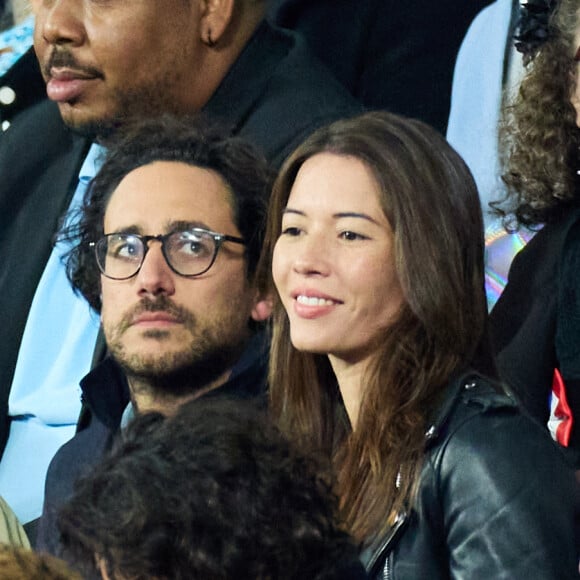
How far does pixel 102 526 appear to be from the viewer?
4.75 feet

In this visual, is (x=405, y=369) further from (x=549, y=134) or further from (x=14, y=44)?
(x=14, y=44)

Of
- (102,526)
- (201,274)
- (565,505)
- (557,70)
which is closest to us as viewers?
(102,526)

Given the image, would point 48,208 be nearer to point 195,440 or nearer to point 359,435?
point 359,435

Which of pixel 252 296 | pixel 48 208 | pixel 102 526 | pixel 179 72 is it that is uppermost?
pixel 179 72

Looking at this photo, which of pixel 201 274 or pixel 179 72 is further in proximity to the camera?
pixel 179 72

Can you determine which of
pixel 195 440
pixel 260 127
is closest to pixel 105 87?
pixel 260 127

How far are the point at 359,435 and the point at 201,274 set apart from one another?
565 millimetres

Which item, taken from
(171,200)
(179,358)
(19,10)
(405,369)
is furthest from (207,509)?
(19,10)

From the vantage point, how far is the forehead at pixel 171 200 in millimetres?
2734

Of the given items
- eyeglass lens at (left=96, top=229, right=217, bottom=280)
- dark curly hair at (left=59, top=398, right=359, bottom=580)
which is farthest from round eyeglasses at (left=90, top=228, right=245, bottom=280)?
dark curly hair at (left=59, top=398, right=359, bottom=580)

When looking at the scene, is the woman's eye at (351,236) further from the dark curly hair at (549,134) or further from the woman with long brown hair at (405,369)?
the dark curly hair at (549,134)

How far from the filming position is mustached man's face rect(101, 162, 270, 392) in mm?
2684

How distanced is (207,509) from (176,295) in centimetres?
128

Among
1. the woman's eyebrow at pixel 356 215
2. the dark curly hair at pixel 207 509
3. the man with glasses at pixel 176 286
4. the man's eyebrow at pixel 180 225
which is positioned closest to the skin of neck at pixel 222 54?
the man with glasses at pixel 176 286
